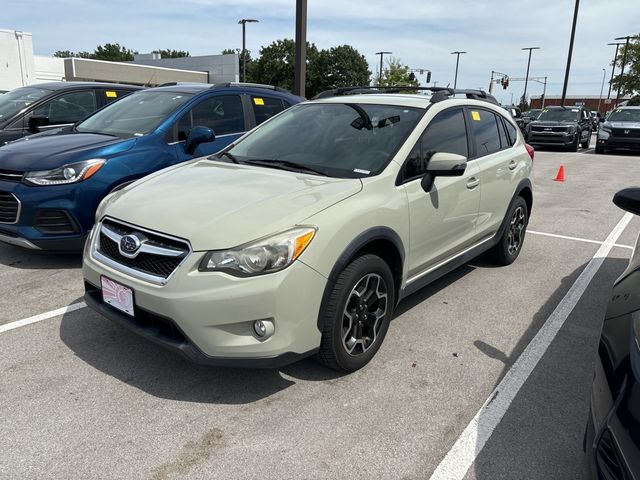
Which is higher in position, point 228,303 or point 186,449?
point 228,303

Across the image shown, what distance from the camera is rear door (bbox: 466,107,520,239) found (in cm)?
455

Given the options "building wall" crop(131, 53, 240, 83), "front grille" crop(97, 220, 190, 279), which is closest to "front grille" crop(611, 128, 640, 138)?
"front grille" crop(97, 220, 190, 279)

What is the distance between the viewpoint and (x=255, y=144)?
13.7 feet

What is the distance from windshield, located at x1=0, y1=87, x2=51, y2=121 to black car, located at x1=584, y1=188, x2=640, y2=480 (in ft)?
25.0

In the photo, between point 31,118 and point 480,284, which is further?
point 31,118

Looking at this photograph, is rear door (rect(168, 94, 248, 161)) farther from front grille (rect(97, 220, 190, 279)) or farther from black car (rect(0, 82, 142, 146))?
black car (rect(0, 82, 142, 146))

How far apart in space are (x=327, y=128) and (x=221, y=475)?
102 inches

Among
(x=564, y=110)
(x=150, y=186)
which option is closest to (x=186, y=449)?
(x=150, y=186)

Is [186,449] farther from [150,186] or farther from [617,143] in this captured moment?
[617,143]

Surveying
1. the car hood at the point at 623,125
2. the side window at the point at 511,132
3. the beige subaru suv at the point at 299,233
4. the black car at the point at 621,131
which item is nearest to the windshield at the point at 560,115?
the black car at the point at 621,131

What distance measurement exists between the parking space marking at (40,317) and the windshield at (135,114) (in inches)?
79.4

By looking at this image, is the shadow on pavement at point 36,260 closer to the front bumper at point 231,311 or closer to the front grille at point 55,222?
the front grille at point 55,222

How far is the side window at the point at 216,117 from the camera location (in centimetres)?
555

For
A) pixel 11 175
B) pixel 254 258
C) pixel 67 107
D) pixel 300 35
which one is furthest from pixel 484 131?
pixel 300 35
